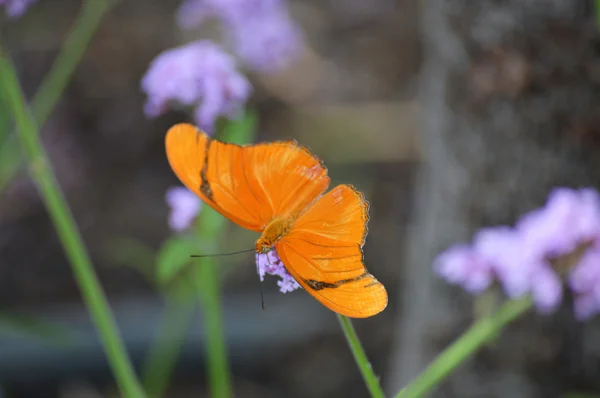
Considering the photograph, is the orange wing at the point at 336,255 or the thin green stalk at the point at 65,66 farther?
the thin green stalk at the point at 65,66

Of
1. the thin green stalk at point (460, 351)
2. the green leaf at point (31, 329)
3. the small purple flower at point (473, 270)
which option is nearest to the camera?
the thin green stalk at point (460, 351)

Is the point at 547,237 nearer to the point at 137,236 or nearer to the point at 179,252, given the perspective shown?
the point at 179,252

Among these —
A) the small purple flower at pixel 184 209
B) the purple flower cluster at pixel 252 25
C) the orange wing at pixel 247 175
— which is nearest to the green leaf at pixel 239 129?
the small purple flower at pixel 184 209

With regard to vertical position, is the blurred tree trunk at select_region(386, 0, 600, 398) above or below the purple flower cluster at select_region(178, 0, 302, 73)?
below

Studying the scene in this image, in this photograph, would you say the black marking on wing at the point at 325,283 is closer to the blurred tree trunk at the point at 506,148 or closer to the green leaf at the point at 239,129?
the green leaf at the point at 239,129

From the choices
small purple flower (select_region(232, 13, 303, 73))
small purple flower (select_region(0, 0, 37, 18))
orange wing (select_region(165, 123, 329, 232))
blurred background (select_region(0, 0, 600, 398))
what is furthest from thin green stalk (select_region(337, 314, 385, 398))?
small purple flower (select_region(232, 13, 303, 73))

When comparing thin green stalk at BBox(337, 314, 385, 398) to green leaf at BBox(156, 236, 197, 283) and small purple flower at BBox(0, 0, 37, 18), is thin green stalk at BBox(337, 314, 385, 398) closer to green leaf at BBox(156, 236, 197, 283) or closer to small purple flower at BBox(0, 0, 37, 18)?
green leaf at BBox(156, 236, 197, 283)

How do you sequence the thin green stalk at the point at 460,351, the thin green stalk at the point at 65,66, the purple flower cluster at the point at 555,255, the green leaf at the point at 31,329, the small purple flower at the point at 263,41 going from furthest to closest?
the small purple flower at the point at 263,41 → the green leaf at the point at 31,329 → the thin green stalk at the point at 65,66 → the purple flower cluster at the point at 555,255 → the thin green stalk at the point at 460,351
